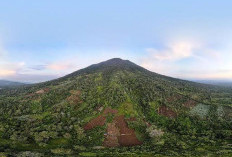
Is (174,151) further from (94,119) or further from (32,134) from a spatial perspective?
(32,134)

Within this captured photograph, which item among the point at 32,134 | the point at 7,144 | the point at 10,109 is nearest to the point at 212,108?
the point at 32,134

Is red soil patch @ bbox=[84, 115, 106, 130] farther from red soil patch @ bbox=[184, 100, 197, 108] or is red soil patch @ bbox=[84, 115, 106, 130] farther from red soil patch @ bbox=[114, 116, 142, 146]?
red soil patch @ bbox=[184, 100, 197, 108]

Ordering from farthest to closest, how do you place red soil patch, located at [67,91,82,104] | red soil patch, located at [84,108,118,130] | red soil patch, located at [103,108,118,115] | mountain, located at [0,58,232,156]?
red soil patch, located at [67,91,82,104]
red soil patch, located at [103,108,118,115]
red soil patch, located at [84,108,118,130]
mountain, located at [0,58,232,156]

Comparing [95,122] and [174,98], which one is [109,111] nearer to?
[95,122]

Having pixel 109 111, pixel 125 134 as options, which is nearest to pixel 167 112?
pixel 109 111

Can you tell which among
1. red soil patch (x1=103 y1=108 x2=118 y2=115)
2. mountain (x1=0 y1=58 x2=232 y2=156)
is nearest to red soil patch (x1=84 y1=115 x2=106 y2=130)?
mountain (x1=0 y1=58 x2=232 y2=156)

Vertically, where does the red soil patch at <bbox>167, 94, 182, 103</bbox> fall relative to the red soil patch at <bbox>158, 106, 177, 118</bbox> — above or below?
above

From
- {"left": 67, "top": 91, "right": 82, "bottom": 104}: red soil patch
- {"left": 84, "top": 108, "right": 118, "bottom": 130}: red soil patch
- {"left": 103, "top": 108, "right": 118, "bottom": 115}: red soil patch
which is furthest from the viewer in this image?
{"left": 67, "top": 91, "right": 82, "bottom": 104}: red soil patch
